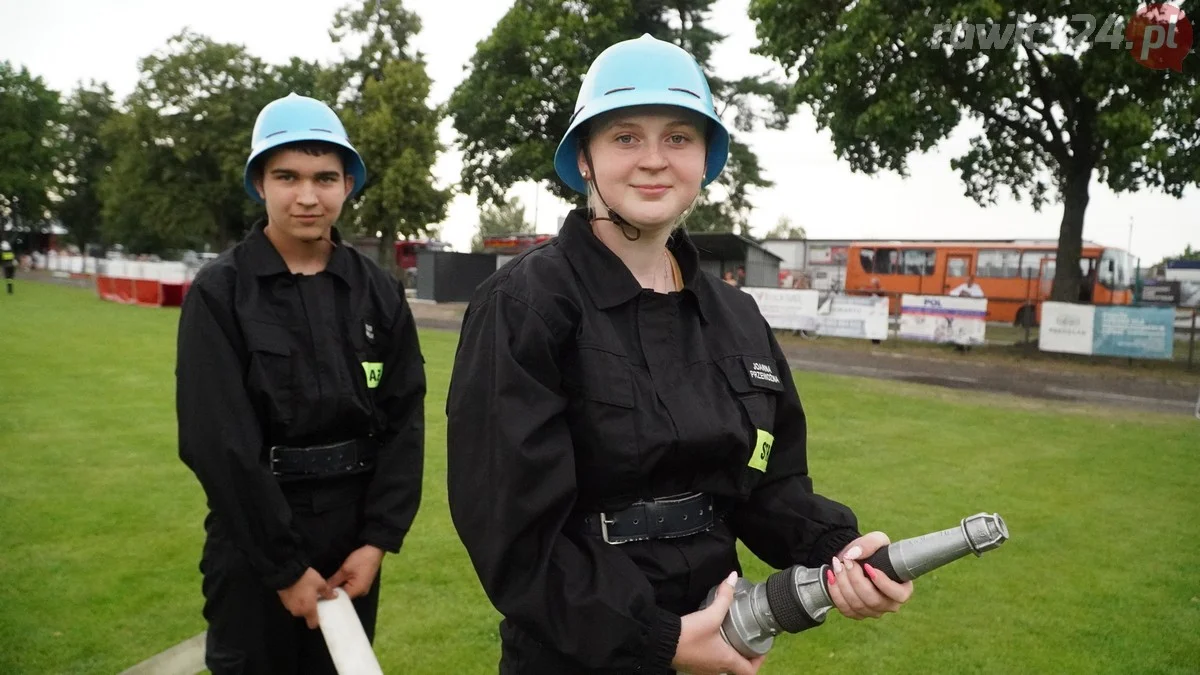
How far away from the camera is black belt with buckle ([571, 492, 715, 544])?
5.99ft

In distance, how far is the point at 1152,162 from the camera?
16641 millimetres

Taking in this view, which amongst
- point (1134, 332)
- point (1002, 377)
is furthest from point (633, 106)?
point (1134, 332)

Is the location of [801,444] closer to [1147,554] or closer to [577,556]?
[577,556]

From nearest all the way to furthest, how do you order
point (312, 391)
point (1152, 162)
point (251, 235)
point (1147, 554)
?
point (312, 391) → point (251, 235) → point (1147, 554) → point (1152, 162)

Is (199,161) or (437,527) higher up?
(199,161)

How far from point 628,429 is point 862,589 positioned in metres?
0.58

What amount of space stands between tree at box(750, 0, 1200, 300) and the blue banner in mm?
2695

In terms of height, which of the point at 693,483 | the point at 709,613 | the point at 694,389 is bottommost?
the point at 709,613

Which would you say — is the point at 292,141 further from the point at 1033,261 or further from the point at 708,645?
the point at 1033,261

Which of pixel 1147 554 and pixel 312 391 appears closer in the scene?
pixel 312 391

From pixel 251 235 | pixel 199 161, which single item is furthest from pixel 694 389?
pixel 199 161

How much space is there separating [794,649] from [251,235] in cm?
331

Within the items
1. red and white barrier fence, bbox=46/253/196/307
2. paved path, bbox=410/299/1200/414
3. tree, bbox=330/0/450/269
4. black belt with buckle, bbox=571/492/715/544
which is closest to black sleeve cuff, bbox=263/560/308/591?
black belt with buckle, bbox=571/492/715/544

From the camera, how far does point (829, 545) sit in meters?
2.03
